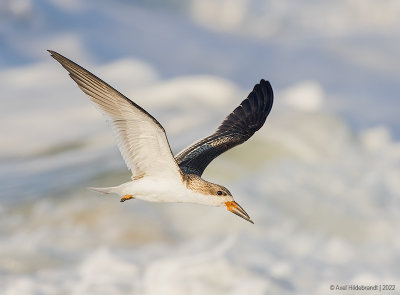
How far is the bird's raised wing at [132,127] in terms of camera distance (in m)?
14.5

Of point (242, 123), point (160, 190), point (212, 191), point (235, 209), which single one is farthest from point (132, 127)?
point (242, 123)

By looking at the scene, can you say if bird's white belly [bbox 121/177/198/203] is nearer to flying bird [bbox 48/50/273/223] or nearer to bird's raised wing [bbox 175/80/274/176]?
flying bird [bbox 48/50/273/223]

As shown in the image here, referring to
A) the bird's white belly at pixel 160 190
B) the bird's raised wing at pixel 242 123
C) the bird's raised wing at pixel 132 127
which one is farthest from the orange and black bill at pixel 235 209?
the bird's raised wing at pixel 242 123

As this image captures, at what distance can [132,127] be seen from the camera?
606 inches

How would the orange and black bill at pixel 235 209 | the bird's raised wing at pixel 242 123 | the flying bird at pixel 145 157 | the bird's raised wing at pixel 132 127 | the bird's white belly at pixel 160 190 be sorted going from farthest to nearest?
the bird's raised wing at pixel 242 123, the orange and black bill at pixel 235 209, the bird's white belly at pixel 160 190, the flying bird at pixel 145 157, the bird's raised wing at pixel 132 127

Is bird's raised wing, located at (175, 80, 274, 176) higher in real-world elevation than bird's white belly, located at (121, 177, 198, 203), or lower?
higher

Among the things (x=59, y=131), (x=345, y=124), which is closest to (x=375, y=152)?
(x=345, y=124)

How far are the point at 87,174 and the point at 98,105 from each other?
66406mm

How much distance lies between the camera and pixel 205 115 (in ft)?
382

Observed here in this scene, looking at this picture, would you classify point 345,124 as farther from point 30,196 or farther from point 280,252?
point 30,196

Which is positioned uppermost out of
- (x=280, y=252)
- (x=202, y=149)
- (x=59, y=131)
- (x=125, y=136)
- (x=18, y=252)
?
(x=59, y=131)

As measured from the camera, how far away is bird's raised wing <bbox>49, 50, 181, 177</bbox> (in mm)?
14531

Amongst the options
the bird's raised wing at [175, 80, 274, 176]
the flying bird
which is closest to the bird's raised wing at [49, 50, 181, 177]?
the flying bird

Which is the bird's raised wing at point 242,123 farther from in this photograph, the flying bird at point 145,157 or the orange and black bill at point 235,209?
the orange and black bill at point 235,209
